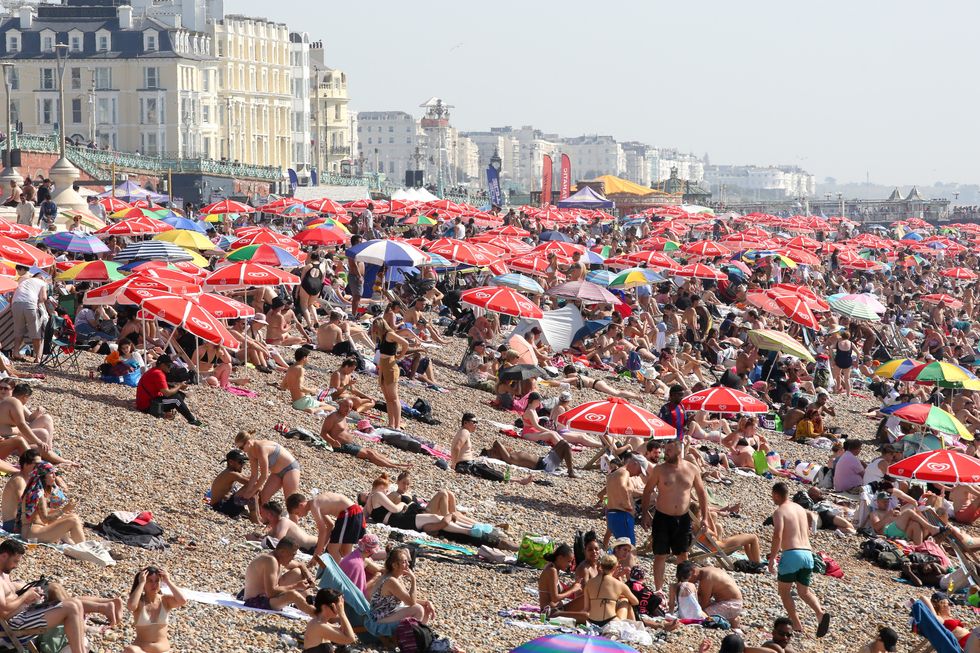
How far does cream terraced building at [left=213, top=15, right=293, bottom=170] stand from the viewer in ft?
257

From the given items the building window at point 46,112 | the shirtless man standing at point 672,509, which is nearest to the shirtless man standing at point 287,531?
the shirtless man standing at point 672,509

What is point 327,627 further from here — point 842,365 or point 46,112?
point 46,112

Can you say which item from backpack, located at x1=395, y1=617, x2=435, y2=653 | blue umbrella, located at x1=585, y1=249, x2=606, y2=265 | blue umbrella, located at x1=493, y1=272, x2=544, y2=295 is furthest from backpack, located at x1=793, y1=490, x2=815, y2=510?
blue umbrella, located at x1=585, y1=249, x2=606, y2=265

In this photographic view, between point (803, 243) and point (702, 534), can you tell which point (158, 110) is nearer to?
point (803, 243)

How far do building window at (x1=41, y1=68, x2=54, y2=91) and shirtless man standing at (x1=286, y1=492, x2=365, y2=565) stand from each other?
62.5 meters

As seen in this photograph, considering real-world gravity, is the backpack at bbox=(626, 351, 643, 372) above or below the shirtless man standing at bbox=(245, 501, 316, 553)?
below

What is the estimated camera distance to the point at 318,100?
344 ft

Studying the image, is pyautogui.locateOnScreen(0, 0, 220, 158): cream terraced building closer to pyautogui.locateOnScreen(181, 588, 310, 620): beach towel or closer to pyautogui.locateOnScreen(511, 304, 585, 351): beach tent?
pyautogui.locateOnScreen(511, 304, 585, 351): beach tent

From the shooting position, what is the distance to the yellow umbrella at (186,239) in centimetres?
2138

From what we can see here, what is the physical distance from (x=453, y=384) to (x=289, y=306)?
240 centimetres

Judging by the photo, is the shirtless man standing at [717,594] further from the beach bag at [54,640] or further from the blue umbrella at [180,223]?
the blue umbrella at [180,223]

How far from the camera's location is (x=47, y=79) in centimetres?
7019

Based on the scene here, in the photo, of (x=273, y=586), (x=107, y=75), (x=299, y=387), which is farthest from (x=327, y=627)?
(x=107, y=75)

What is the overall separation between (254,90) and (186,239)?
204 feet
